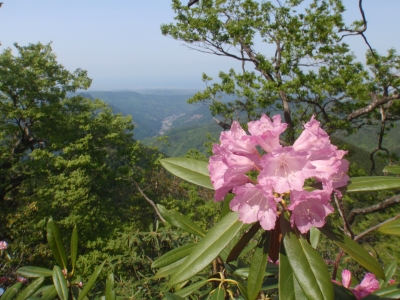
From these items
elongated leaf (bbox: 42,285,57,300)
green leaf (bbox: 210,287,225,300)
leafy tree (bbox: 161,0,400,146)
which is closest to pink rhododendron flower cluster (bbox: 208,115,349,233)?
green leaf (bbox: 210,287,225,300)

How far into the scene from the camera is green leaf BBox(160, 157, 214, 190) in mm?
1083

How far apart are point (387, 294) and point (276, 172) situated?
2.00 ft

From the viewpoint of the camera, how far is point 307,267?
2.51 ft

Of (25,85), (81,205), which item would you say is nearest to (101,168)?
(81,205)

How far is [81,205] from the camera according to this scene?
33.3 feet

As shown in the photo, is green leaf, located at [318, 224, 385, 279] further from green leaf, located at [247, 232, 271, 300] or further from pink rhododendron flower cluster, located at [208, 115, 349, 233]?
green leaf, located at [247, 232, 271, 300]

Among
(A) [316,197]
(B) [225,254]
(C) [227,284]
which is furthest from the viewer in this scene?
(B) [225,254]

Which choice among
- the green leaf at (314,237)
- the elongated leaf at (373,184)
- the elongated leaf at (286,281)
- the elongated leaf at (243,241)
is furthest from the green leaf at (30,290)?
the elongated leaf at (373,184)

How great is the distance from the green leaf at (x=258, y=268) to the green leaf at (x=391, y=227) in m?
0.34

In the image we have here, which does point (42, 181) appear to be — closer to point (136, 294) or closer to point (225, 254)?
point (136, 294)

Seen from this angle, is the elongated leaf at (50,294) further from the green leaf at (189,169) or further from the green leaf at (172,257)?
the green leaf at (189,169)

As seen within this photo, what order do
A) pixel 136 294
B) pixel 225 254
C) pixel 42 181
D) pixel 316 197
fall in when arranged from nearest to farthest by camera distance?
pixel 316 197, pixel 225 254, pixel 136 294, pixel 42 181

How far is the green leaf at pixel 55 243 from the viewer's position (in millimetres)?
1134

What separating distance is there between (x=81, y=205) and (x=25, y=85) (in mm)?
5217
